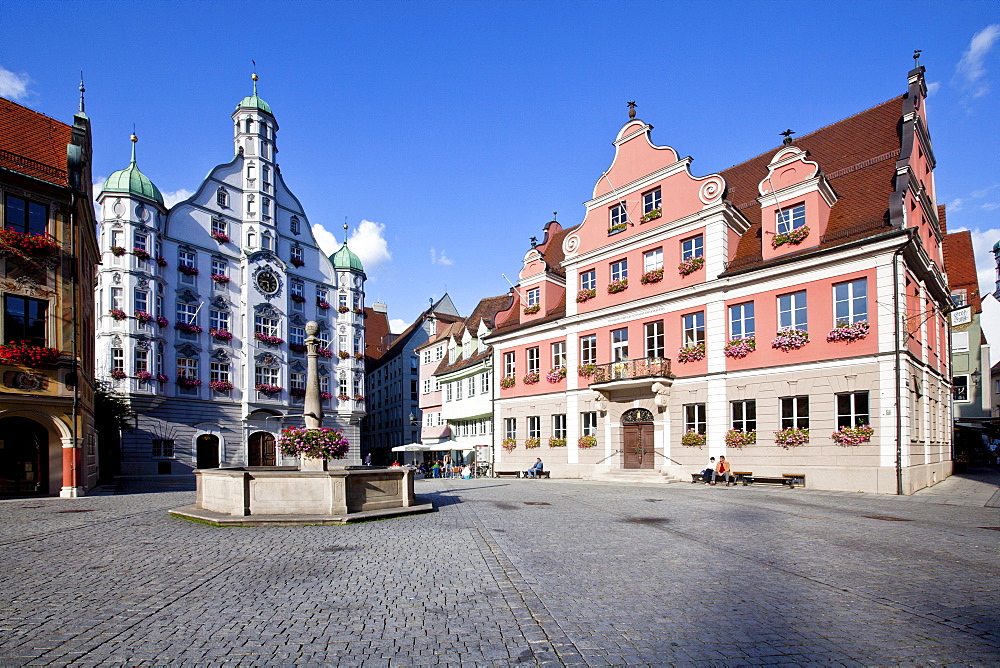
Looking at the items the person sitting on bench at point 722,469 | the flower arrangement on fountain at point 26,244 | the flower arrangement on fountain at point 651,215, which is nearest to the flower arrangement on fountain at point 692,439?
the person sitting on bench at point 722,469

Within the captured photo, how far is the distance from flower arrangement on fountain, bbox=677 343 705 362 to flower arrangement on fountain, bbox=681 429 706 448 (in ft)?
10.1

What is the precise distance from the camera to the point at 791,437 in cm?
2428

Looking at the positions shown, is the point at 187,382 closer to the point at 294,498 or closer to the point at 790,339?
the point at 294,498

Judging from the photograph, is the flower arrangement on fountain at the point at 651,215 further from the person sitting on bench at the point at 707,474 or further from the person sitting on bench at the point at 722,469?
the person sitting on bench at the point at 707,474

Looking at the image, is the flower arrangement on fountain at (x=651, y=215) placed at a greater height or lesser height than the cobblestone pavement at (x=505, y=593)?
greater

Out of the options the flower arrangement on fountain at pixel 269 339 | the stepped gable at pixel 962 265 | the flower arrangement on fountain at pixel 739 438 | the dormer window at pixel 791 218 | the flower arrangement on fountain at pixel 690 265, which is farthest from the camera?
the flower arrangement on fountain at pixel 269 339

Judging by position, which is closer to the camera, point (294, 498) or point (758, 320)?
point (294, 498)

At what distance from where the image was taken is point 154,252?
40.8 m

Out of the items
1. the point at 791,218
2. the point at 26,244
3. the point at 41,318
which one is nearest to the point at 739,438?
the point at 791,218

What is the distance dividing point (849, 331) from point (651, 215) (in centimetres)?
1077

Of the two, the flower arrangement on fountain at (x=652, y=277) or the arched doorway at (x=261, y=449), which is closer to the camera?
the flower arrangement on fountain at (x=652, y=277)

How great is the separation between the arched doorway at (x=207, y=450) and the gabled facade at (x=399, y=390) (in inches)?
862

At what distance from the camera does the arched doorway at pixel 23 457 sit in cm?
2230

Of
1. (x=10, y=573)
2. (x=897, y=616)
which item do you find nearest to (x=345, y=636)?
(x=897, y=616)
